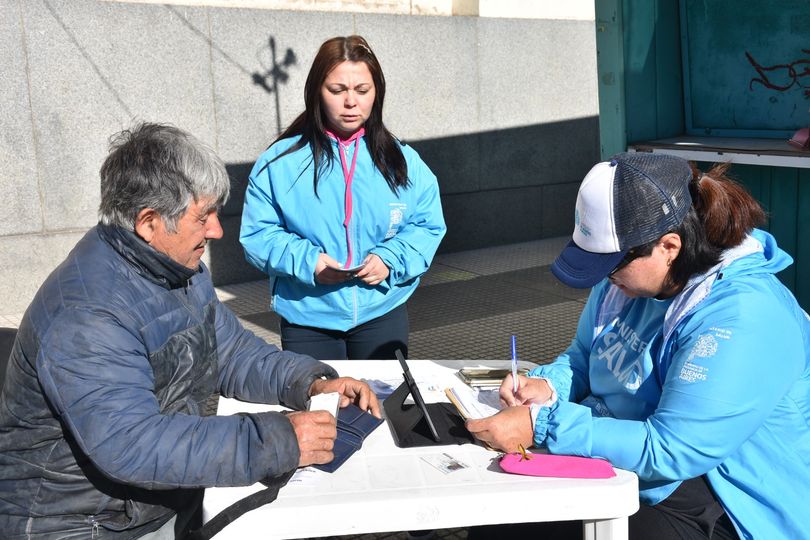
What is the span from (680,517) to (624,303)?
22.4 inches

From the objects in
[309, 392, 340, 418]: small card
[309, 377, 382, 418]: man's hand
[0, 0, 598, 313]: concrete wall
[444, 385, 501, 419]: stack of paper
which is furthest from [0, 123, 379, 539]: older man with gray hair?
[0, 0, 598, 313]: concrete wall

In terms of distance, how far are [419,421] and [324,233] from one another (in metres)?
1.07

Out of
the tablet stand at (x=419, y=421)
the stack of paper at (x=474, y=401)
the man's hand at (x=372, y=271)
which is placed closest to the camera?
the tablet stand at (x=419, y=421)

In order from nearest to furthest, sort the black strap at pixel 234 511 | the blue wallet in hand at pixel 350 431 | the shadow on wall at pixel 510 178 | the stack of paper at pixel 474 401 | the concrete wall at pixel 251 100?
the black strap at pixel 234 511 < the blue wallet in hand at pixel 350 431 < the stack of paper at pixel 474 401 < the concrete wall at pixel 251 100 < the shadow on wall at pixel 510 178

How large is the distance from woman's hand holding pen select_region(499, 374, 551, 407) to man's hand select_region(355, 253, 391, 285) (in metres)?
0.85

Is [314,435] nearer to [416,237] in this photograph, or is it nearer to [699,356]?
[699,356]

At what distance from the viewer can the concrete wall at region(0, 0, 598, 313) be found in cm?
611

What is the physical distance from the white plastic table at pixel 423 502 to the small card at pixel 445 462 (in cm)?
2

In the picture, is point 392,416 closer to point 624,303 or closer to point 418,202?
point 624,303

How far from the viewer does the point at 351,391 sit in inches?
98.6

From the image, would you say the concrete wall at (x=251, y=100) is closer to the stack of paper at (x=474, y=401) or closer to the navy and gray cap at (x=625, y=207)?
the stack of paper at (x=474, y=401)

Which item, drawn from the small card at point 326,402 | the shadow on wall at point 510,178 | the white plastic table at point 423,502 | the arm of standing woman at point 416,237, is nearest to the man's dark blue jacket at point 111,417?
the white plastic table at point 423,502

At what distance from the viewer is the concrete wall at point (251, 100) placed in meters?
6.11

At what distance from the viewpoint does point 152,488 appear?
1968 millimetres
